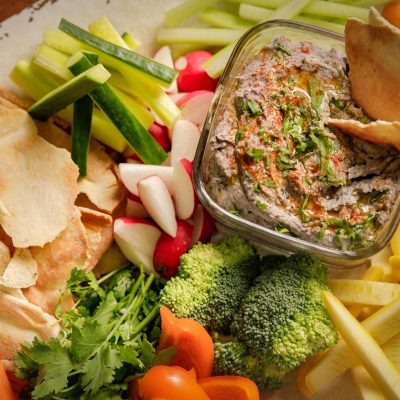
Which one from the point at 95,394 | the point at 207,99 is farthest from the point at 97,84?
the point at 95,394

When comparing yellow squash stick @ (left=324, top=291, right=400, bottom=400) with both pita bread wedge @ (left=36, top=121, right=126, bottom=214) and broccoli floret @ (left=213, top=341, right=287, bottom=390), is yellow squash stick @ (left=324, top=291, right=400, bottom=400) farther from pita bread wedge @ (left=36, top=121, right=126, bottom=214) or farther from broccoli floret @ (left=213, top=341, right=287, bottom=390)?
pita bread wedge @ (left=36, top=121, right=126, bottom=214)

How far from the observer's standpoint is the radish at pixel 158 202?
7.65ft

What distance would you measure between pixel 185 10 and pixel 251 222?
86 cm

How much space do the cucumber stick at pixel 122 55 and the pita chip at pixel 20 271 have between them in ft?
2.30

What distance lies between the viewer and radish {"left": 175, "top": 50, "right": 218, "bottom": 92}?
8.39 feet

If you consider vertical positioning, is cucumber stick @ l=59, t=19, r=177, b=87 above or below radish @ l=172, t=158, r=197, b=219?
above

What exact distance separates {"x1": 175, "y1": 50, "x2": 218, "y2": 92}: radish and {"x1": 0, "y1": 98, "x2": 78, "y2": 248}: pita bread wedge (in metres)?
0.55

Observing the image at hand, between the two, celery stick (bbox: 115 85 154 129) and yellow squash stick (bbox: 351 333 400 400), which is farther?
celery stick (bbox: 115 85 154 129)

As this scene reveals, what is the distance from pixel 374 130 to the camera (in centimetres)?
212

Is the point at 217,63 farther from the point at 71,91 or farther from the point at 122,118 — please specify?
the point at 71,91

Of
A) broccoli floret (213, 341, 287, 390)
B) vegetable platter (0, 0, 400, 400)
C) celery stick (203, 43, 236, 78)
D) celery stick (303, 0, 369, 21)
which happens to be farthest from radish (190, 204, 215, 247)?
celery stick (303, 0, 369, 21)

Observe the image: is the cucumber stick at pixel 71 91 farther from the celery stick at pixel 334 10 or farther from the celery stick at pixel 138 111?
the celery stick at pixel 334 10

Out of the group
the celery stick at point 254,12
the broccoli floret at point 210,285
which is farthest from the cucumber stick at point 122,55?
the broccoli floret at point 210,285

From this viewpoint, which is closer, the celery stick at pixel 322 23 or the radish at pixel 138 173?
the radish at pixel 138 173
